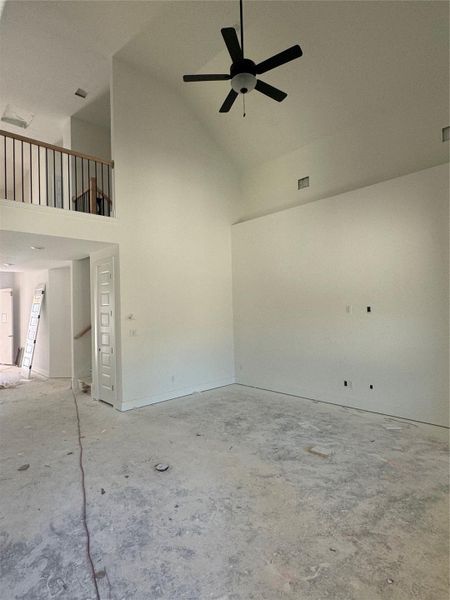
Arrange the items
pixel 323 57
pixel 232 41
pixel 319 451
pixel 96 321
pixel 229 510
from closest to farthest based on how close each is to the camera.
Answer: pixel 229 510
pixel 232 41
pixel 319 451
pixel 323 57
pixel 96 321

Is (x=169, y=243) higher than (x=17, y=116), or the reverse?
(x=17, y=116)

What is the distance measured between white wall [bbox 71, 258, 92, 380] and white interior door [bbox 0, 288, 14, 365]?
4352 millimetres

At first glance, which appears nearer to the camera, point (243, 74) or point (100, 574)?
point (100, 574)

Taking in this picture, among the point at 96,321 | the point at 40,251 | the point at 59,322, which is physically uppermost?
the point at 40,251

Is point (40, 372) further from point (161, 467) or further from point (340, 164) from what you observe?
point (340, 164)

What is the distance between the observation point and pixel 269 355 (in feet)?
20.2

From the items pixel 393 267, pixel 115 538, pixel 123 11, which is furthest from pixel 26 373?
pixel 393 267

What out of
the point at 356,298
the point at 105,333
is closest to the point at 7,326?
the point at 105,333

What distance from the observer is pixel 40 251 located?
5398mm

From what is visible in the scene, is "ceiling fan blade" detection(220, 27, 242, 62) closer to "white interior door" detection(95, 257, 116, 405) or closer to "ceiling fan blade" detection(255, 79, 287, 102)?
"ceiling fan blade" detection(255, 79, 287, 102)

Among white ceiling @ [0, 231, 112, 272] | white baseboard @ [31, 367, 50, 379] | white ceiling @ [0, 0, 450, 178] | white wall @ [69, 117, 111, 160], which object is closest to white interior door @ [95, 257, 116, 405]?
white ceiling @ [0, 231, 112, 272]

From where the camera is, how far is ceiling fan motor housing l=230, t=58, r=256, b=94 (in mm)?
2938

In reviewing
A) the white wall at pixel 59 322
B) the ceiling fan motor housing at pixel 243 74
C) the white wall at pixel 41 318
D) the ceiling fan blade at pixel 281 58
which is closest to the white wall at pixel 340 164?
the ceiling fan blade at pixel 281 58

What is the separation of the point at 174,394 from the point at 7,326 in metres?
6.74
